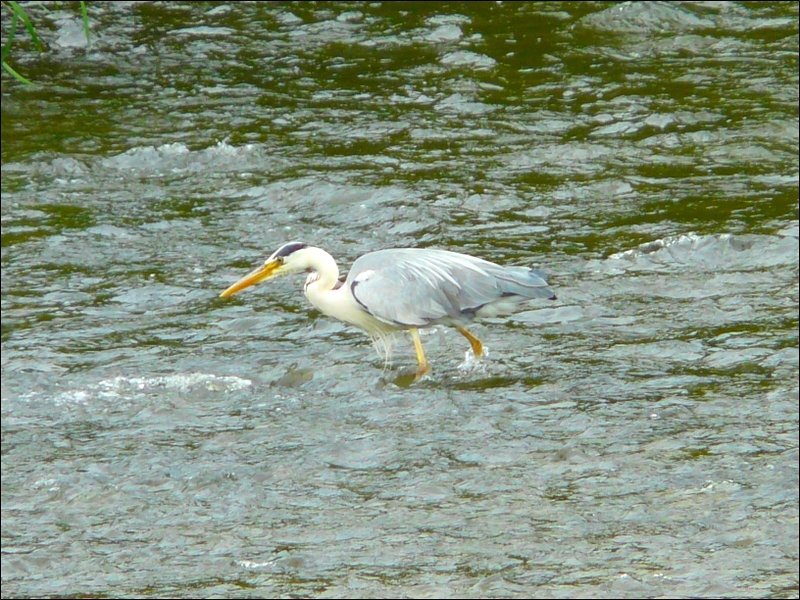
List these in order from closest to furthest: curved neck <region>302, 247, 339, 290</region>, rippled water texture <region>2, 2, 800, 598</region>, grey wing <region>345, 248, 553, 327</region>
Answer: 1. rippled water texture <region>2, 2, 800, 598</region>
2. grey wing <region>345, 248, 553, 327</region>
3. curved neck <region>302, 247, 339, 290</region>

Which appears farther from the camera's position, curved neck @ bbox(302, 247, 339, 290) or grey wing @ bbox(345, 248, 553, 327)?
curved neck @ bbox(302, 247, 339, 290)

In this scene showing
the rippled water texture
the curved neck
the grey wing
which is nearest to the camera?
the rippled water texture

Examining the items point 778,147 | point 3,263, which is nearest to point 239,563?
point 3,263

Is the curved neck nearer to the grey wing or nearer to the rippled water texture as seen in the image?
the grey wing

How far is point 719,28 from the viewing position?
14547mm

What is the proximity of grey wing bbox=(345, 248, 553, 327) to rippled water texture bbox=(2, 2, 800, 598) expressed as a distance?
0.36 meters

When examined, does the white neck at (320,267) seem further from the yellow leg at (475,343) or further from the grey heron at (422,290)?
the yellow leg at (475,343)

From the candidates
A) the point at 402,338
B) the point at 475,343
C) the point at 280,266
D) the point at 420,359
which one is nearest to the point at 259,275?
the point at 280,266

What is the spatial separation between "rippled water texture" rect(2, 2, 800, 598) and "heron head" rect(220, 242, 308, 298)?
1.21 feet

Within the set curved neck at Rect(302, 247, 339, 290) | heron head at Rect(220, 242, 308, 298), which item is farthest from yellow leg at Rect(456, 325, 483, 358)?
heron head at Rect(220, 242, 308, 298)

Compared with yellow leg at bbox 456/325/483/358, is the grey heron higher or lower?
higher

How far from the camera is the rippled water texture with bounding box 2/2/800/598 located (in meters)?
6.51

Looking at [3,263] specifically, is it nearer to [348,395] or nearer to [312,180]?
[312,180]

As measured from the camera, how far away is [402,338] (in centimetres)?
965
